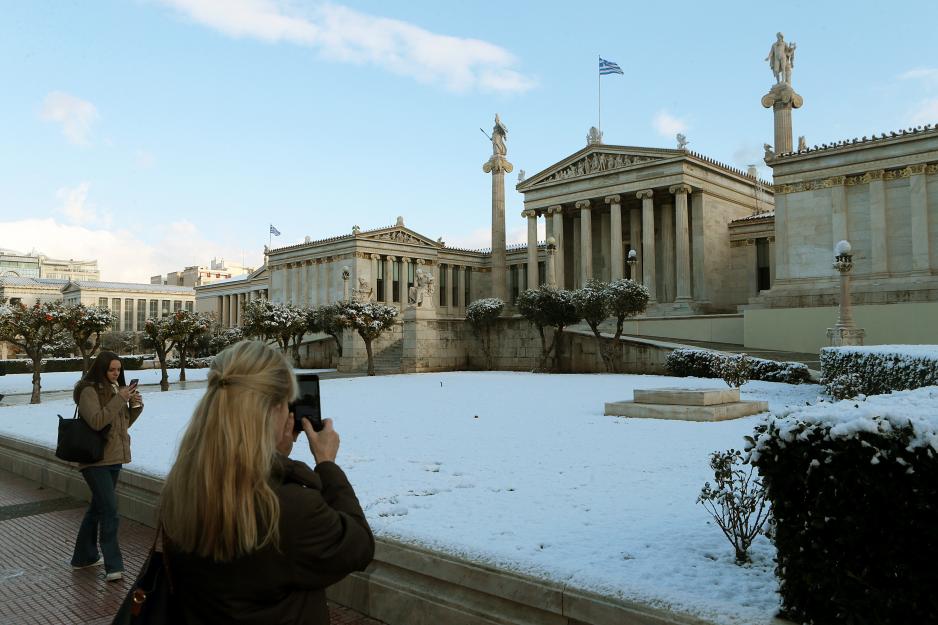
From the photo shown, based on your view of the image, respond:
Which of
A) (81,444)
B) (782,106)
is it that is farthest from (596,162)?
(81,444)

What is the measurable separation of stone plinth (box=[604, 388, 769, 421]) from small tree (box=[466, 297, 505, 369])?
18766mm

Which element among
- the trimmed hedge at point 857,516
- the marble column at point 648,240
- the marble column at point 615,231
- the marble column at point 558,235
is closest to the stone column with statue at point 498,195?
the marble column at point 558,235

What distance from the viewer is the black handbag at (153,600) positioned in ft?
7.33

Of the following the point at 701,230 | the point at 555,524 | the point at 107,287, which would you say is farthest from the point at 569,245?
the point at 107,287

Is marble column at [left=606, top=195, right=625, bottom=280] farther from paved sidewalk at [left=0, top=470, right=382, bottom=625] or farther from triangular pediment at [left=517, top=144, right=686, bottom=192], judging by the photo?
paved sidewalk at [left=0, top=470, right=382, bottom=625]

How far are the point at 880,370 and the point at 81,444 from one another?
13.2m

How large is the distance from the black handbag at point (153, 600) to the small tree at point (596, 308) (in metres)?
26.5

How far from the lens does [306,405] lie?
259 cm

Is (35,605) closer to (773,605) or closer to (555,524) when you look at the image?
(555,524)

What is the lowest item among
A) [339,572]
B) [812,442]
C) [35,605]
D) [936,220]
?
[35,605]

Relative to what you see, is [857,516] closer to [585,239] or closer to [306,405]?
[306,405]

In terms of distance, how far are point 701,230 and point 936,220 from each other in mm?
14565

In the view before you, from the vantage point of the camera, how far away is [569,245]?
50.8 metres

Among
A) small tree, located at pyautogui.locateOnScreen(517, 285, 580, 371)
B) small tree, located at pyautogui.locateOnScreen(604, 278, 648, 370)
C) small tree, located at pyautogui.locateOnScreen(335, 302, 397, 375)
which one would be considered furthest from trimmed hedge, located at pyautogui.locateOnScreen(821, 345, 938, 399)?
small tree, located at pyautogui.locateOnScreen(335, 302, 397, 375)
